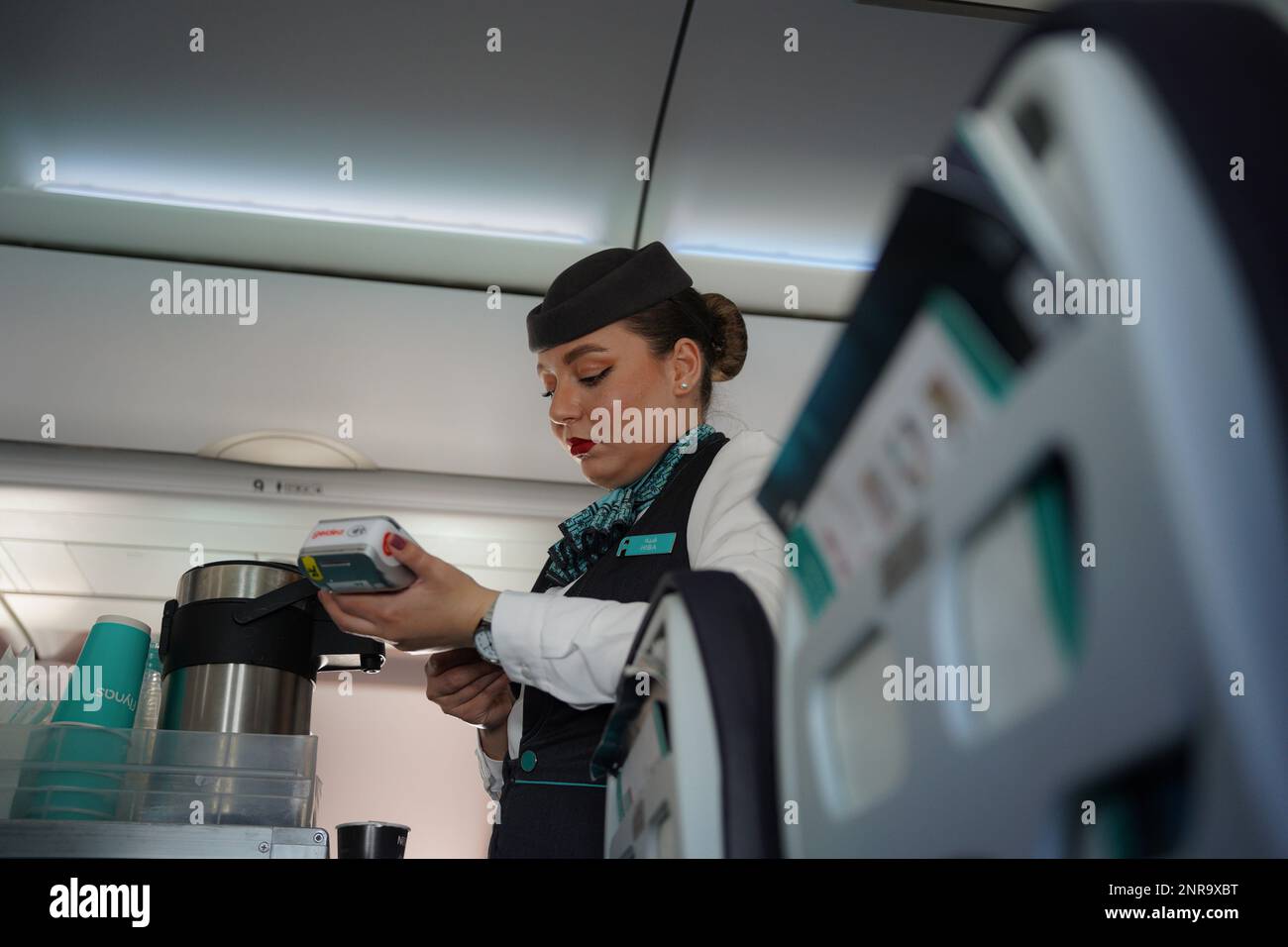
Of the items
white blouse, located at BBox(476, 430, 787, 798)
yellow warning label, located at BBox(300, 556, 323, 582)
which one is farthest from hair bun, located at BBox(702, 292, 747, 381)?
yellow warning label, located at BBox(300, 556, 323, 582)

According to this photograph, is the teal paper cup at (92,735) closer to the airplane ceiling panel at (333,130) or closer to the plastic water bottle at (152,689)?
the plastic water bottle at (152,689)

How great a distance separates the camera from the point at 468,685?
1289 millimetres

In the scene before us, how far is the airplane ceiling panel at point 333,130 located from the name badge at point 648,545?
A: 3.77 ft

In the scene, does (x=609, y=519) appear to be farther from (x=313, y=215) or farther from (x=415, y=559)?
(x=313, y=215)

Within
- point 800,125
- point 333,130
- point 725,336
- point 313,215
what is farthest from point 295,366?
point 725,336

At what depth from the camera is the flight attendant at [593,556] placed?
3.20ft

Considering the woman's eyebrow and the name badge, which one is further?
the woman's eyebrow

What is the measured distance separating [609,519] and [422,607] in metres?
0.30

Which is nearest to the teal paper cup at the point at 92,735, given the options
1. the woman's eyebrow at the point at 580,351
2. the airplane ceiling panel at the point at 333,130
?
the woman's eyebrow at the point at 580,351

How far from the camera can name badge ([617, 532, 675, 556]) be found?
1.12 m

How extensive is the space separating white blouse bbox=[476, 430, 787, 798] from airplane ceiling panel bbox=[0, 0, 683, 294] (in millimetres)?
1232

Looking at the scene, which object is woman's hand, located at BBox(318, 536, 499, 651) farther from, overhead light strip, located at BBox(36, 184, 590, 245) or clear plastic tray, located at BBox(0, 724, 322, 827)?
overhead light strip, located at BBox(36, 184, 590, 245)
